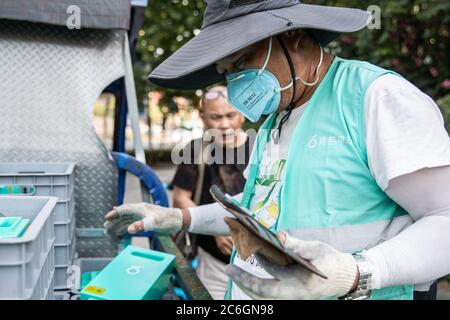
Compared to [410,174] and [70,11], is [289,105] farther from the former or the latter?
[70,11]

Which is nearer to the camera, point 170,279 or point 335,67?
point 335,67

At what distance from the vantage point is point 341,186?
4.58ft

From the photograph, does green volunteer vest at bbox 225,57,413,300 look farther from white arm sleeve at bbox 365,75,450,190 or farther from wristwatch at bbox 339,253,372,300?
wristwatch at bbox 339,253,372,300

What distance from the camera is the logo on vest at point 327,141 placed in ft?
4.56

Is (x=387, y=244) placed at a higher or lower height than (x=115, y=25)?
lower

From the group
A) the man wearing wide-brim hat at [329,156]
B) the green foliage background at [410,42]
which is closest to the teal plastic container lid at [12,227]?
the man wearing wide-brim hat at [329,156]

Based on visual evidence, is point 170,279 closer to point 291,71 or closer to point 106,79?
point 106,79

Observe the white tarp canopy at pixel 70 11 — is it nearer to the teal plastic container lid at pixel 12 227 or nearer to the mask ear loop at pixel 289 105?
the mask ear loop at pixel 289 105

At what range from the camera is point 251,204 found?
1.72 meters

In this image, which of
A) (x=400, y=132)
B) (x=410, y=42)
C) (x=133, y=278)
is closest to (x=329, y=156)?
(x=400, y=132)

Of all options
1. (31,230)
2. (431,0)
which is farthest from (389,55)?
(31,230)

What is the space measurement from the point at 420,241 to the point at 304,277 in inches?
12.2

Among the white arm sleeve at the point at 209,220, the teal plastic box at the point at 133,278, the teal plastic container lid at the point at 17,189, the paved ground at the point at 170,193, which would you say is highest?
the teal plastic container lid at the point at 17,189
